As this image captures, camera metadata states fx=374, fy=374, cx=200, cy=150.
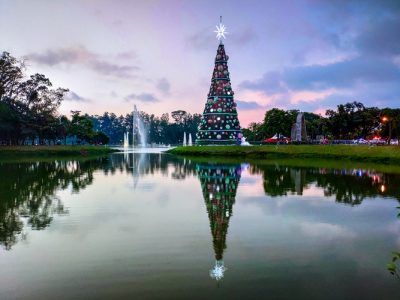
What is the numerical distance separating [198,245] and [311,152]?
173ft

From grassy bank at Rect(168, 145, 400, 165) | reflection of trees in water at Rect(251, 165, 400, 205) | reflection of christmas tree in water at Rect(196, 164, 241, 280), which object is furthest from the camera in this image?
grassy bank at Rect(168, 145, 400, 165)

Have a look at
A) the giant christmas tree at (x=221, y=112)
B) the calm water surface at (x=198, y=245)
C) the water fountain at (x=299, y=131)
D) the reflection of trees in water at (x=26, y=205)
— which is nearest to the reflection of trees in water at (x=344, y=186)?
the calm water surface at (x=198, y=245)

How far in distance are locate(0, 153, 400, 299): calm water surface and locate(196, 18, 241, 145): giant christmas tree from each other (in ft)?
167

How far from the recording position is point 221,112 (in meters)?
72.8

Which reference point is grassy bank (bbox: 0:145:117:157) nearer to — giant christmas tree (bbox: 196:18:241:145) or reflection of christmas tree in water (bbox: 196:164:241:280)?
giant christmas tree (bbox: 196:18:241:145)

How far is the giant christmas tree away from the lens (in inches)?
2876

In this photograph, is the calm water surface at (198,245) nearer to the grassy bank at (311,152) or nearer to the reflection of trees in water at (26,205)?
the reflection of trees in water at (26,205)

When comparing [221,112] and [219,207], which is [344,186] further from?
[221,112]

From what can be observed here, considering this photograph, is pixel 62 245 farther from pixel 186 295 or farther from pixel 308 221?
pixel 308 221

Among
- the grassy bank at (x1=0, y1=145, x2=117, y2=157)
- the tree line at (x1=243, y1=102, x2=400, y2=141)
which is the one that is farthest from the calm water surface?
the tree line at (x1=243, y1=102, x2=400, y2=141)

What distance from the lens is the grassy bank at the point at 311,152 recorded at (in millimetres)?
49625

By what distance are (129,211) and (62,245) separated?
5710mm

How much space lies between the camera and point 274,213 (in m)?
16.7

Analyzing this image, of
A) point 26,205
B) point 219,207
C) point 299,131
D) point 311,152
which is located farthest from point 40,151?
point 219,207
